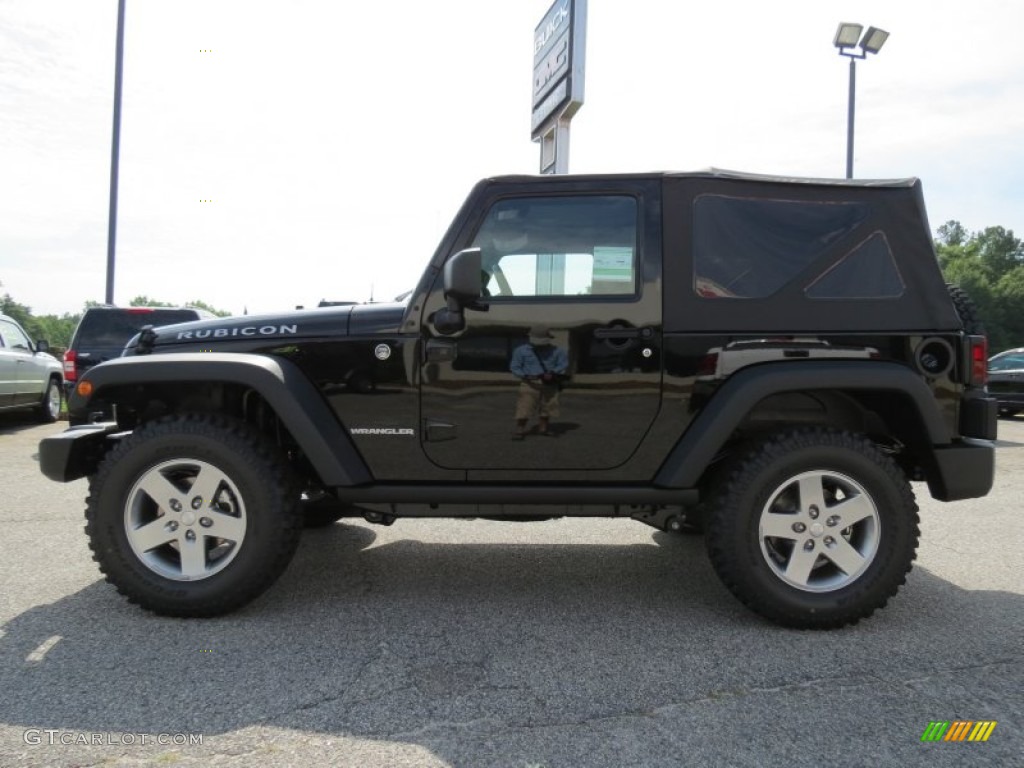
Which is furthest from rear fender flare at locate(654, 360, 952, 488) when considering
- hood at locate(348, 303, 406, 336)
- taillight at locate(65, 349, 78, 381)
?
taillight at locate(65, 349, 78, 381)

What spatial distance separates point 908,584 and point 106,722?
364 cm

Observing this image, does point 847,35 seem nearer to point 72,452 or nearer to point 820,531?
point 820,531

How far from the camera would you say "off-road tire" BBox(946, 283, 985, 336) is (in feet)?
11.0

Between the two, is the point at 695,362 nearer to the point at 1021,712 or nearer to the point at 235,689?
the point at 1021,712

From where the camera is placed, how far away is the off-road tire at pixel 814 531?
3109mm

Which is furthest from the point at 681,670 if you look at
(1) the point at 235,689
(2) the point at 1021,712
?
(1) the point at 235,689

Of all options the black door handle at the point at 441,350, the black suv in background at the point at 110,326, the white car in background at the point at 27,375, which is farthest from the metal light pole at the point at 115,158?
the black door handle at the point at 441,350

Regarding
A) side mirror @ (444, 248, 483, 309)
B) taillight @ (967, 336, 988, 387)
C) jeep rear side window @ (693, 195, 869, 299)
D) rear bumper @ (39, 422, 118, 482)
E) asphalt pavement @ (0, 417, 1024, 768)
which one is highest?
jeep rear side window @ (693, 195, 869, 299)

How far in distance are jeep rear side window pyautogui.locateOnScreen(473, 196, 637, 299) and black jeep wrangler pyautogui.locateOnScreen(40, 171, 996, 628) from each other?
0.01m

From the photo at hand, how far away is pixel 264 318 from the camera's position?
→ 348 cm

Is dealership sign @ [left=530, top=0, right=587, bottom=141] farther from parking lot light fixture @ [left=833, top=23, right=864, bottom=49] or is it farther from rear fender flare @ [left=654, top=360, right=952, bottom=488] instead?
rear fender flare @ [left=654, top=360, right=952, bottom=488]

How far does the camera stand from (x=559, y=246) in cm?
332

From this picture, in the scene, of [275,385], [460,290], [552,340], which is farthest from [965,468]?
[275,385]

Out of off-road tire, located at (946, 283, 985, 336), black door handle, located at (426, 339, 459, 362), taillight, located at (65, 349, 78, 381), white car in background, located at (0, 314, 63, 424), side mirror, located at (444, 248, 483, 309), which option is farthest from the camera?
white car in background, located at (0, 314, 63, 424)
